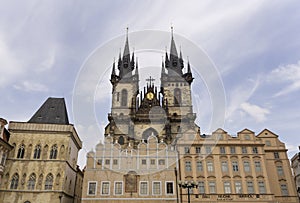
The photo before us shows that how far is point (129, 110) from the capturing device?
162 ft

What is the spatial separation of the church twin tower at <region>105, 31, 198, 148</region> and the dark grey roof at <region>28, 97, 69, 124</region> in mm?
10602

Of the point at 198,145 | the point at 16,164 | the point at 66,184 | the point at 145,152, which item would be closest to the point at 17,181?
the point at 16,164

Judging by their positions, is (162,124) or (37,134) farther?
(162,124)

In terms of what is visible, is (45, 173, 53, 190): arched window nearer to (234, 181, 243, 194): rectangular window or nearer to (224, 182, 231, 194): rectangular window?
(224, 182, 231, 194): rectangular window

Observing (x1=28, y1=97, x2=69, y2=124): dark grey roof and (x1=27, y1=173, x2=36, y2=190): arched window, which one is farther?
(x1=28, y1=97, x2=69, y2=124): dark grey roof

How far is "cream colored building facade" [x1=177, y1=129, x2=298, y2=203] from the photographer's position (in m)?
30.3

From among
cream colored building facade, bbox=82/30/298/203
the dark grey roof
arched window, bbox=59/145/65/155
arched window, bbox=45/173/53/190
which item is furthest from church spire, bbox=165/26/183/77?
arched window, bbox=45/173/53/190

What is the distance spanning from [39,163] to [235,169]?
77.0 feet

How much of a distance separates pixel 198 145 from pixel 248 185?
744 cm

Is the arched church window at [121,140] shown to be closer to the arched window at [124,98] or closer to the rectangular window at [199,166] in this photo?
the arched window at [124,98]

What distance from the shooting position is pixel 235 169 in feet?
104

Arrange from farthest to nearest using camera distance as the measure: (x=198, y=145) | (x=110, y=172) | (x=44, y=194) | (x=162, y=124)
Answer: (x=162, y=124) < (x=198, y=145) < (x=110, y=172) < (x=44, y=194)

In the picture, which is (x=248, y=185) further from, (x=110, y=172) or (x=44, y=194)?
(x=44, y=194)

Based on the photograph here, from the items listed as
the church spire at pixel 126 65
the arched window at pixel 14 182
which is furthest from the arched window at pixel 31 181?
the church spire at pixel 126 65
